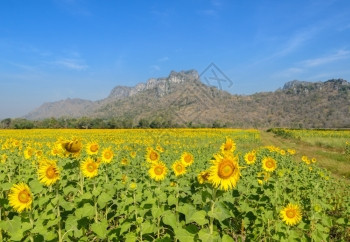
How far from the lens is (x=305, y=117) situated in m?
145

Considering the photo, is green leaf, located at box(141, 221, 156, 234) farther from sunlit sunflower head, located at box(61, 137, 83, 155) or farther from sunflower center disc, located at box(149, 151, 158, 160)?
sunflower center disc, located at box(149, 151, 158, 160)

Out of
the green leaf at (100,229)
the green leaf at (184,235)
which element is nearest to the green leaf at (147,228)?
the green leaf at (100,229)

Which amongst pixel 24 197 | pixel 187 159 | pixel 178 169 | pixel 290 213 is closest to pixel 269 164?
pixel 290 213

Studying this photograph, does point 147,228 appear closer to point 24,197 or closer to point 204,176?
point 204,176

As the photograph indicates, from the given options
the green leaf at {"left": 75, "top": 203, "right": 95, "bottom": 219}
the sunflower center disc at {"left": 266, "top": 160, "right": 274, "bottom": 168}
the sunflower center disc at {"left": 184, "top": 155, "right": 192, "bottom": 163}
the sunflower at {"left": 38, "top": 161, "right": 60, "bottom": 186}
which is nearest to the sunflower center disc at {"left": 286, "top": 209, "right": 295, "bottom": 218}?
the sunflower center disc at {"left": 266, "top": 160, "right": 274, "bottom": 168}

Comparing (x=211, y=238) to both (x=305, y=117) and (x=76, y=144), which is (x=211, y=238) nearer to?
(x=76, y=144)

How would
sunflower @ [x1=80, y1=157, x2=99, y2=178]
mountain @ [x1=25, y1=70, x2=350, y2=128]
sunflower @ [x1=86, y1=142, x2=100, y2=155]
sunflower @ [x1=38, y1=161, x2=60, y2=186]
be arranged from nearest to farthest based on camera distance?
sunflower @ [x1=38, y1=161, x2=60, y2=186] → sunflower @ [x1=80, y1=157, x2=99, y2=178] → sunflower @ [x1=86, y1=142, x2=100, y2=155] → mountain @ [x1=25, y1=70, x2=350, y2=128]

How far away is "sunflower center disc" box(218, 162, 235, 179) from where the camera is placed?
2.99m

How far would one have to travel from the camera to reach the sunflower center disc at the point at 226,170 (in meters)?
2.99

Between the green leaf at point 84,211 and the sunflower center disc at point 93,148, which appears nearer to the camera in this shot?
the green leaf at point 84,211

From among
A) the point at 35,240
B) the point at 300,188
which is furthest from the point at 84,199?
the point at 300,188

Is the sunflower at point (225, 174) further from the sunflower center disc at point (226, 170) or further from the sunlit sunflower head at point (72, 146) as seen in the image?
the sunlit sunflower head at point (72, 146)

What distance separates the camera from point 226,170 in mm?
2998

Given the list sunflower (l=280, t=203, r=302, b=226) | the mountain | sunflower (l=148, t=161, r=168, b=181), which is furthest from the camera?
the mountain
